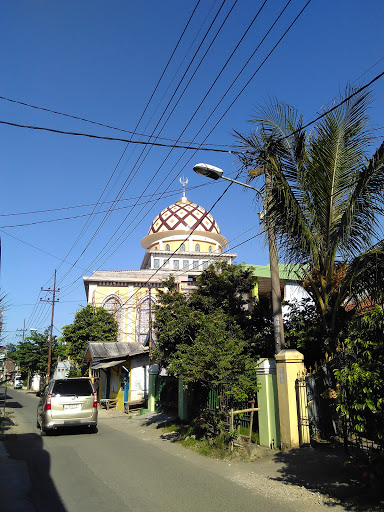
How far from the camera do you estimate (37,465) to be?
28.6ft

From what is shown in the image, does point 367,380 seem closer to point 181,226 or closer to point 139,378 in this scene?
point 139,378

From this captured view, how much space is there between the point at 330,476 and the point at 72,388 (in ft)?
28.6

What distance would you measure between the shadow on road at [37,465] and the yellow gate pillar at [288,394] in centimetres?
460

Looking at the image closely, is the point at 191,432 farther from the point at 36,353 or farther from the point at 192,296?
the point at 36,353

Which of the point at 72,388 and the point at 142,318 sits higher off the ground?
the point at 142,318

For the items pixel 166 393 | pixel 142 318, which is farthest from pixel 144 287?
pixel 166 393

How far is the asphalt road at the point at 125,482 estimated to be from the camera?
593 centimetres

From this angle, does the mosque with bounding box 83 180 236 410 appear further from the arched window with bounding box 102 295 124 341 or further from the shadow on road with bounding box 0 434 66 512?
the shadow on road with bounding box 0 434 66 512

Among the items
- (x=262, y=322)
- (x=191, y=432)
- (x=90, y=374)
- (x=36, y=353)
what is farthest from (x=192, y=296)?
(x=36, y=353)

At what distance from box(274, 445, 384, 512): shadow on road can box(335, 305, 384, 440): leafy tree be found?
934 mm

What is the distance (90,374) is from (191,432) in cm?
2322

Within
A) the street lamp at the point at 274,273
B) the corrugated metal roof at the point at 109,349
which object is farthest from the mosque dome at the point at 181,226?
the street lamp at the point at 274,273

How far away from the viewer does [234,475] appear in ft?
25.0

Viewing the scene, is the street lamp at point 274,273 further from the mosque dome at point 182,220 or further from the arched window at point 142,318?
the mosque dome at point 182,220
